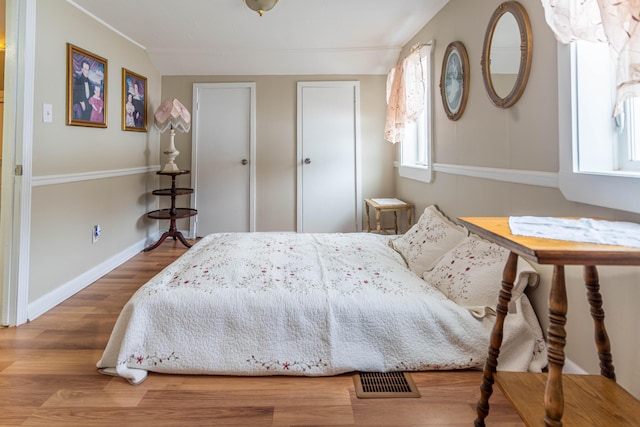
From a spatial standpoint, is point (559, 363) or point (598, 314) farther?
point (598, 314)

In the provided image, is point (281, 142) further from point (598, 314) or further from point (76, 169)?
point (598, 314)

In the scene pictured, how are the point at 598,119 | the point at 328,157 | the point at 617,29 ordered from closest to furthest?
the point at 617,29 < the point at 598,119 < the point at 328,157

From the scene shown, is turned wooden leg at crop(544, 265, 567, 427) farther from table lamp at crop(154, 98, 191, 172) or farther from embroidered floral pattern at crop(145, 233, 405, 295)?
table lamp at crop(154, 98, 191, 172)

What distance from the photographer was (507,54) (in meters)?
1.93

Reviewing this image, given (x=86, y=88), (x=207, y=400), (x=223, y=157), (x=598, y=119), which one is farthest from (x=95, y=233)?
→ (x=598, y=119)

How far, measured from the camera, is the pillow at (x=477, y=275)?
1.71m

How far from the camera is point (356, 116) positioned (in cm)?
450

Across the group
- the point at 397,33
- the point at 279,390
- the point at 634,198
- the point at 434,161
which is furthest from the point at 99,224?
the point at 634,198

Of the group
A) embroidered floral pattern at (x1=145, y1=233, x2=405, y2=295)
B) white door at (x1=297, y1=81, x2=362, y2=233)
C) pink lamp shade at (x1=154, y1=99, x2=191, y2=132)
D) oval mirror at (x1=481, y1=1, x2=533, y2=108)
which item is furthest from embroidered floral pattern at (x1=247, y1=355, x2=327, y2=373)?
pink lamp shade at (x1=154, y1=99, x2=191, y2=132)

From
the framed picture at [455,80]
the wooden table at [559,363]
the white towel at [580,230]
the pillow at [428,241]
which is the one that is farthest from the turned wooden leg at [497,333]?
the framed picture at [455,80]

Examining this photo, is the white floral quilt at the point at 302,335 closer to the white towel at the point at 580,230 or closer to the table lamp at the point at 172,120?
the white towel at the point at 580,230

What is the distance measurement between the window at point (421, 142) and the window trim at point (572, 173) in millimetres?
1544

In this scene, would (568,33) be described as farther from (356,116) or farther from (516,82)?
(356,116)

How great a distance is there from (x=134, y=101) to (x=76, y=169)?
127cm
